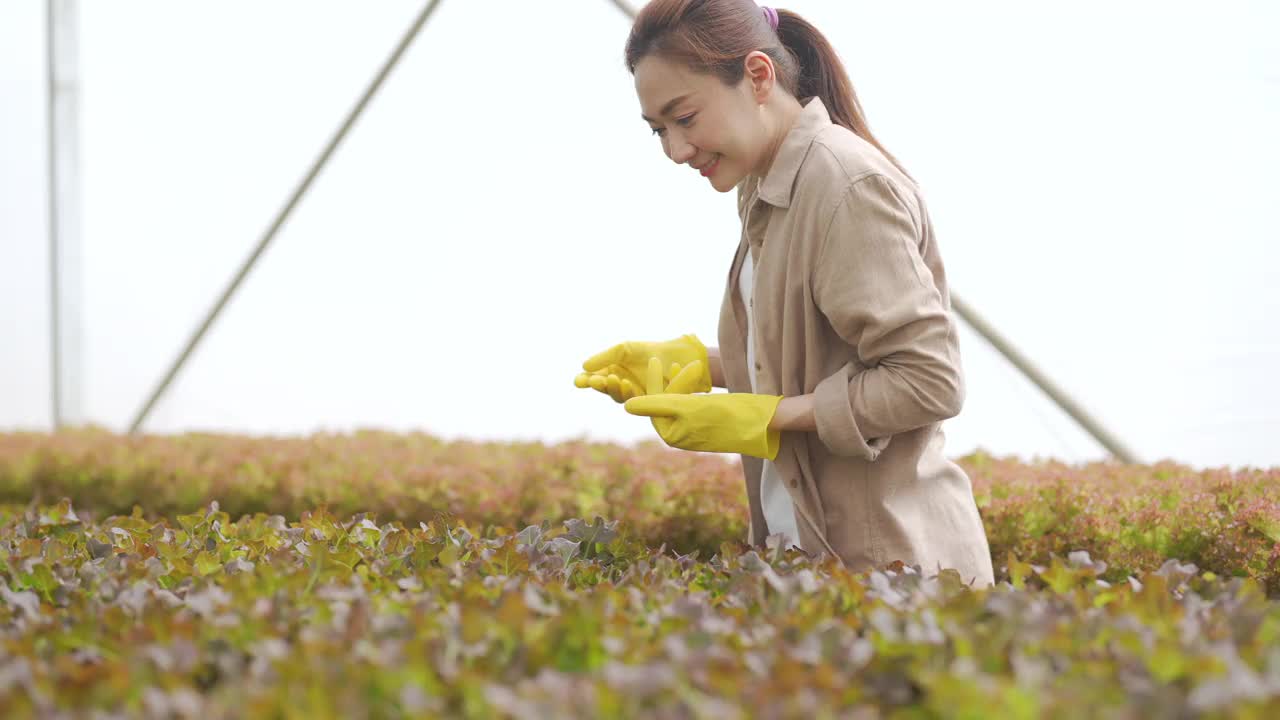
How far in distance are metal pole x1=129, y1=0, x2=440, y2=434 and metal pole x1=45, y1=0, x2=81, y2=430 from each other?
2.92ft

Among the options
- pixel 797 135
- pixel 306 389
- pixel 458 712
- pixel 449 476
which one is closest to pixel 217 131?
pixel 306 389

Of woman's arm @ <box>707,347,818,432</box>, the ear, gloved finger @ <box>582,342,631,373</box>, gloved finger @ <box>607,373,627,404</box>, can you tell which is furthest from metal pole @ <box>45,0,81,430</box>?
woman's arm @ <box>707,347,818,432</box>

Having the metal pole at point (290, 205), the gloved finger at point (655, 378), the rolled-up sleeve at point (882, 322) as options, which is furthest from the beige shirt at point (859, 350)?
the metal pole at point (290, 205)

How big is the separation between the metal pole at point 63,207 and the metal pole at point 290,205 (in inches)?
35.1

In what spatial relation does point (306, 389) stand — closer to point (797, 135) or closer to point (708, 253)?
point (708, 253)

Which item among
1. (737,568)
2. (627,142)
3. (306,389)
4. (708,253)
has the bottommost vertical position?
(306,389)

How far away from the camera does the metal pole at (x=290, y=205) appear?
6.03 m

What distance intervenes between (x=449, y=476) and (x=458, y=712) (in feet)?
A: 9.91

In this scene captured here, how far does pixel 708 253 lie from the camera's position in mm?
5840

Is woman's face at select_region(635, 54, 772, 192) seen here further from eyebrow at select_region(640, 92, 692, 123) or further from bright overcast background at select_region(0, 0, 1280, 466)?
bright overcast background at select_region(0, 0, 1280, 466)

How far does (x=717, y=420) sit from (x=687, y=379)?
412 mm

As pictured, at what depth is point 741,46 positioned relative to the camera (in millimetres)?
1984

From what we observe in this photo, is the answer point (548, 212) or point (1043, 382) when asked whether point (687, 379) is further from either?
point (548, 212)

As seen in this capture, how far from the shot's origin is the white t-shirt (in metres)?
2.12
